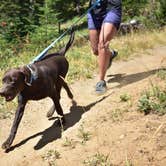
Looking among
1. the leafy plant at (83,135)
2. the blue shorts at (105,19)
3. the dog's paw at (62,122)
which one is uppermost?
the blue shorts at (105,19)

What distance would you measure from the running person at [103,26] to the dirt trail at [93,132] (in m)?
0.44

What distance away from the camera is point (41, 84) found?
5.88 metres

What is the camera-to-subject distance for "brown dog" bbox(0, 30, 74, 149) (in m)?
5.46

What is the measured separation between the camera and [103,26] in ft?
22.6

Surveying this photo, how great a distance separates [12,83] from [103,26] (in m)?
1.99

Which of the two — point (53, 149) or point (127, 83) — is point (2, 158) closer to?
point (53, 149)

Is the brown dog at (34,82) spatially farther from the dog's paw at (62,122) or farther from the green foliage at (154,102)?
the green foliage at (154,102)

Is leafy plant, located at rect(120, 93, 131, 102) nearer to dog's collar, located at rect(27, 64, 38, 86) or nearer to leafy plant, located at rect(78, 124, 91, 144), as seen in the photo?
leafy plant, located at rect(78, 124, 91, 144)

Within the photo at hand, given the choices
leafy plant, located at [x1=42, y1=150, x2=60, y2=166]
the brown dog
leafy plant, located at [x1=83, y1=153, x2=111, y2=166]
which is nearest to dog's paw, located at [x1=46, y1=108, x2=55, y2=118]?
the brown dog

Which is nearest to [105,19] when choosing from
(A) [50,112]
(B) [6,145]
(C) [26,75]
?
(A) [50,112]

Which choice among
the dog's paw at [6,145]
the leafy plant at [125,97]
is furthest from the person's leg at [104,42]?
the dog's paw at [6,145]

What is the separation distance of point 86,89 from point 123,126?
2212mm

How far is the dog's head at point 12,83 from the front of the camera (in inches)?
212

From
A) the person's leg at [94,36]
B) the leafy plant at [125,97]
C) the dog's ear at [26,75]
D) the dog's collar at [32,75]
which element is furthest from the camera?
the person's leg at [94,36]
